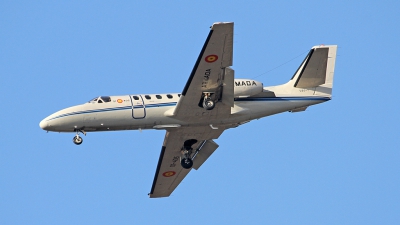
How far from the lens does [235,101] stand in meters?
43.6

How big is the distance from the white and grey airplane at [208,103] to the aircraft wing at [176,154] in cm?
7

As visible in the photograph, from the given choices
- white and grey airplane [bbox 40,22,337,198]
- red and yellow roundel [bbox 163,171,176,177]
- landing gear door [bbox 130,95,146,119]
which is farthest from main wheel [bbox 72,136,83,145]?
red and yellow roundel [bbox 163,171,176,177]

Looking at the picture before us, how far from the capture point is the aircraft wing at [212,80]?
3881 centimetres

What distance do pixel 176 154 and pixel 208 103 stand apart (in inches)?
286

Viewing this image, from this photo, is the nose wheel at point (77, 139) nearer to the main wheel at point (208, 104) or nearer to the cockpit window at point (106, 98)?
the cockpit window at point (106, 98)

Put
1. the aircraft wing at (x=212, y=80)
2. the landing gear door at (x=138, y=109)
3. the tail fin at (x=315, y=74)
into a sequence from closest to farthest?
the aircraft wing at (x=212, y=80)
the landing gear door at (x=138, y=109)
the tail fin at (x=315, y=74)

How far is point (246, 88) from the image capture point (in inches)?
1698

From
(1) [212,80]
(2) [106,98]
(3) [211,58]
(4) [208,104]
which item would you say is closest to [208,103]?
(4) [208,104]

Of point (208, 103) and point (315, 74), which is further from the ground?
point (315, 74)

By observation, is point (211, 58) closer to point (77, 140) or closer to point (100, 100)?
point (100, 100)

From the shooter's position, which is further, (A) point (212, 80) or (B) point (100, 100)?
(B) point (100, 100)

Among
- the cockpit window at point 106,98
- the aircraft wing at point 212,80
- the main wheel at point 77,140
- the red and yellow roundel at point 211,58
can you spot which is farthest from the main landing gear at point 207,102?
the main wheel at point 77,140

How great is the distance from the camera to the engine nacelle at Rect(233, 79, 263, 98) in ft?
141

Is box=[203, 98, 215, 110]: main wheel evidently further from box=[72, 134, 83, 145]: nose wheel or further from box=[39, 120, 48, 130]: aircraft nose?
box=[39, 120, 48, 130]: aircraft nose
